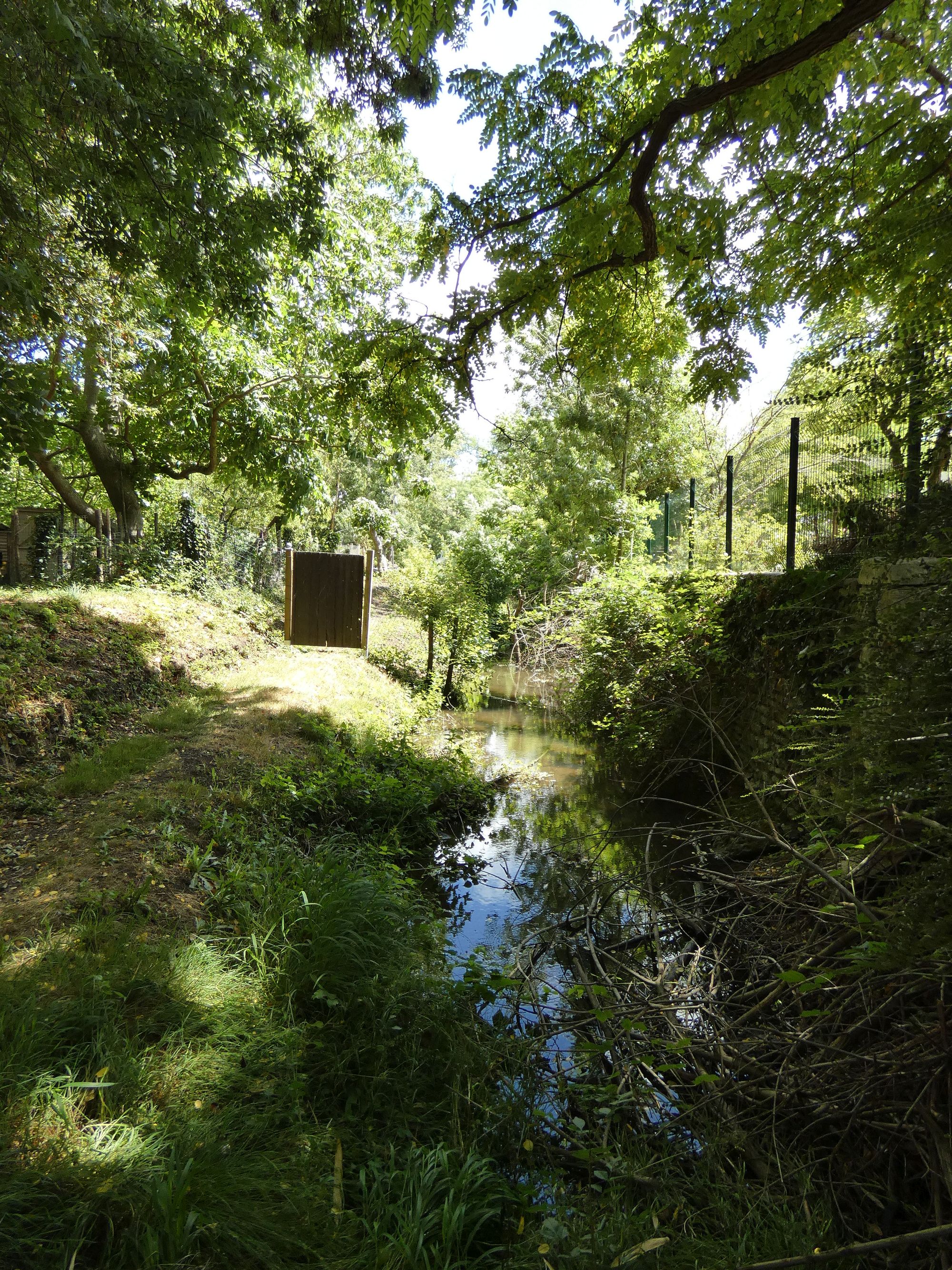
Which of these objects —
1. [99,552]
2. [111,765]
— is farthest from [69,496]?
[111,765]

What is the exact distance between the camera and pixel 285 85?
7.25 metres

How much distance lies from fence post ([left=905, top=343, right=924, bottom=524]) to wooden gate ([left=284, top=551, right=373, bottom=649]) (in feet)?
24.4

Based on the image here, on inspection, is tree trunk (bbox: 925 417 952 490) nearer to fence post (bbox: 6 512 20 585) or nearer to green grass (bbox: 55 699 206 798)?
green grass (bbox: 55 699 206 798)

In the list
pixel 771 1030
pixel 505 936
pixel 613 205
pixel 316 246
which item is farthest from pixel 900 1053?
pixel 316 246

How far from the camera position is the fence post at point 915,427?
4.32m

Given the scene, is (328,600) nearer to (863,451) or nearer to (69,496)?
(69,496)

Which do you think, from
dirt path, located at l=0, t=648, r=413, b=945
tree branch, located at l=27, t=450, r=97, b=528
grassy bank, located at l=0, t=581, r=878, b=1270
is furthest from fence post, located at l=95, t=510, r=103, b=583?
grassy bank, located at l=0, t=581, r=878, b=1270

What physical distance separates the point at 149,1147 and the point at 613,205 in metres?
5.37

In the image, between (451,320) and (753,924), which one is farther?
(451,320)

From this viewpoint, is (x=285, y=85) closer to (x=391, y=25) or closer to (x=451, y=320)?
(x=391, y=25)

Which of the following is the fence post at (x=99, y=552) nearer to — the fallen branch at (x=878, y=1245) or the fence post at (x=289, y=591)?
the fence post at (x=289, y=591)

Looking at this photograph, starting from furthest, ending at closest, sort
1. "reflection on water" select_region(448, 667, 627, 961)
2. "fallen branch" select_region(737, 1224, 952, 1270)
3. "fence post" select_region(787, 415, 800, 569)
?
"fence post" select_region(787, 415, 800, 569) < "reflection on water" select_region(448, 667, 627, 961) < "fallen branch" select_region(737, 1224, 952, 1270)

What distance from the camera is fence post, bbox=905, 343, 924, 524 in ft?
14.2

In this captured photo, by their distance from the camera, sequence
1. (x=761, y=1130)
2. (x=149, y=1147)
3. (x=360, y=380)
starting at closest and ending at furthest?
(x=149, y=1147) < (x=761, y=1130) < (x=360, y=380)
